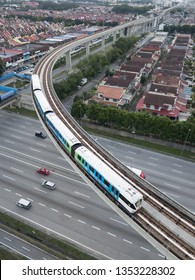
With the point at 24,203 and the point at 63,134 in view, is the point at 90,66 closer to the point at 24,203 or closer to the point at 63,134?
the point at 63,134

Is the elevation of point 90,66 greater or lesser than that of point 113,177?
greater

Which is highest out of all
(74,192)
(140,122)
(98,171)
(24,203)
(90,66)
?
(90,66)

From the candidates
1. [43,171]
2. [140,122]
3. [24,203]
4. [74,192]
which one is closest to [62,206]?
[74,192]

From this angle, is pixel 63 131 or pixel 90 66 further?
pixel 90 66

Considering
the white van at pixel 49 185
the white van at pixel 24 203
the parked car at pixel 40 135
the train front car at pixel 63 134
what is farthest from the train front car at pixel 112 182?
the parked car at pixel 40 135

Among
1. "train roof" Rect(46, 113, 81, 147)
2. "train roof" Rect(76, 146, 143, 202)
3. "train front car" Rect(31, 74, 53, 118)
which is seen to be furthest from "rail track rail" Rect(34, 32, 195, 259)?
"train front car" Rect(31, 74, 53, 118)

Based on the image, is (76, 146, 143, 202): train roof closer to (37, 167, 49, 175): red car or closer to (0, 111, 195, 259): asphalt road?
(0, 111, 195, 259): asphalt road
